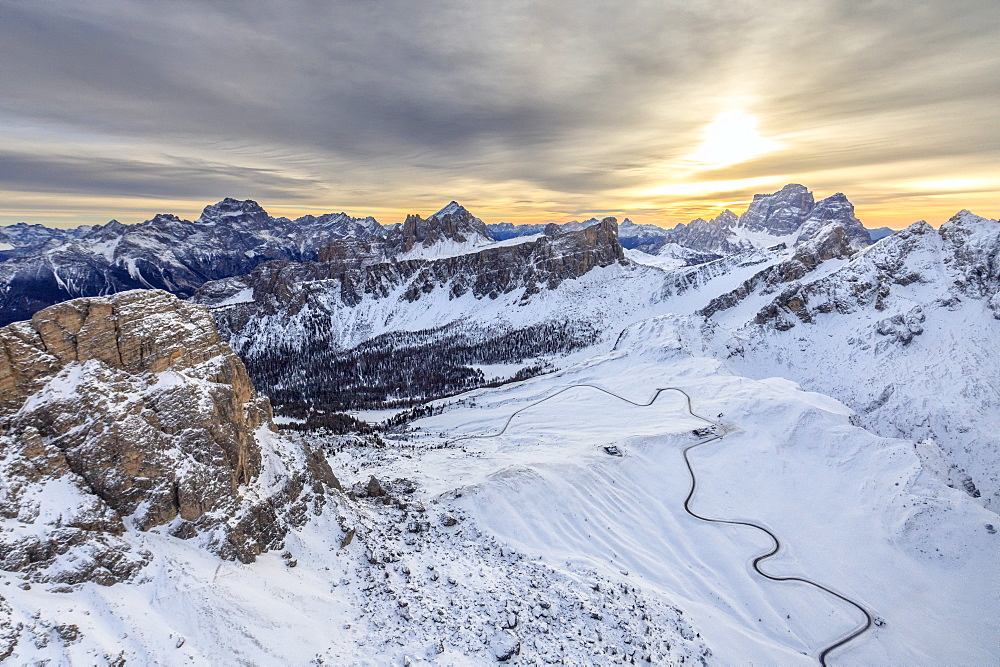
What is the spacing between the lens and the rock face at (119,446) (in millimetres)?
26031

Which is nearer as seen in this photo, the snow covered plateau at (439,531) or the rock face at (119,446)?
the rock face at (119,446)

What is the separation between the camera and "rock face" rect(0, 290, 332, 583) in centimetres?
2603

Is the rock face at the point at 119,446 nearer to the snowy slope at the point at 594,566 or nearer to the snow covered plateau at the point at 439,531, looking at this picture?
the snow covered plateau at the point at 439,531

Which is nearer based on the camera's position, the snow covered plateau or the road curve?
the snow covered plateau

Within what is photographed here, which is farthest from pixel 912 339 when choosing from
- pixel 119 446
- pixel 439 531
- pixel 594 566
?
pixel 119 446

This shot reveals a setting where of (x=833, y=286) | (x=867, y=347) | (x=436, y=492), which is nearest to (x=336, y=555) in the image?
(x=436, y=492)

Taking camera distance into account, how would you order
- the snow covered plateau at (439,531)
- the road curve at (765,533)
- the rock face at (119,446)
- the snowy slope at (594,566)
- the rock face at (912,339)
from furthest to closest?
the rock face at (912,339), the road curve at (765,533), the snowy slope at (594,566), the snow covered plateau at (439,531), the rock face at (119,446)

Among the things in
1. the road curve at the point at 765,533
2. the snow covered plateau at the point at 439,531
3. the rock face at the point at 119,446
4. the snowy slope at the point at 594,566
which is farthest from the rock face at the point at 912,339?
the rock face at the point at 119,446

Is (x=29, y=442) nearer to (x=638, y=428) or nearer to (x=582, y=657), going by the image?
(x=582, y=657)

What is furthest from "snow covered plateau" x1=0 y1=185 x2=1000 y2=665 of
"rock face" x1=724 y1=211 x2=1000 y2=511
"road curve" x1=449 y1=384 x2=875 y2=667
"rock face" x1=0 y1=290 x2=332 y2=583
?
"rock face" x1=724 y1=211 x2=1000 y2=511

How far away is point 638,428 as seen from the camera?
7962cm

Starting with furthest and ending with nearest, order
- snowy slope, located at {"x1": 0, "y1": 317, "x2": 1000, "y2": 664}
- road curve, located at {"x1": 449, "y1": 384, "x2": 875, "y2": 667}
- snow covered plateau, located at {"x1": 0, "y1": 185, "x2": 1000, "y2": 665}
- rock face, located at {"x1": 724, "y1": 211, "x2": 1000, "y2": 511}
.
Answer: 1. rock face, located at {"x1": 724, "y1": 211, "x2": 1000, "y2": 511}
2. road curve, located at {"x1": 449, "y1": 384, "x2": 875, "y2": 667}
3. snowy slope, located at {"x1": 0, "y1": 317, "x2": 1000, "y2": 664}
4. snow covered plateau, located at {"x1": 0, "y1": 185, "x2": 1000, "y2": 665}

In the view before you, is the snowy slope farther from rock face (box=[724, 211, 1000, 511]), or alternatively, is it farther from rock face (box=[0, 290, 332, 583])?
rock face (box=[724, 211, 1000, 511])

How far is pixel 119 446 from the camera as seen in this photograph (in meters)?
30.1
